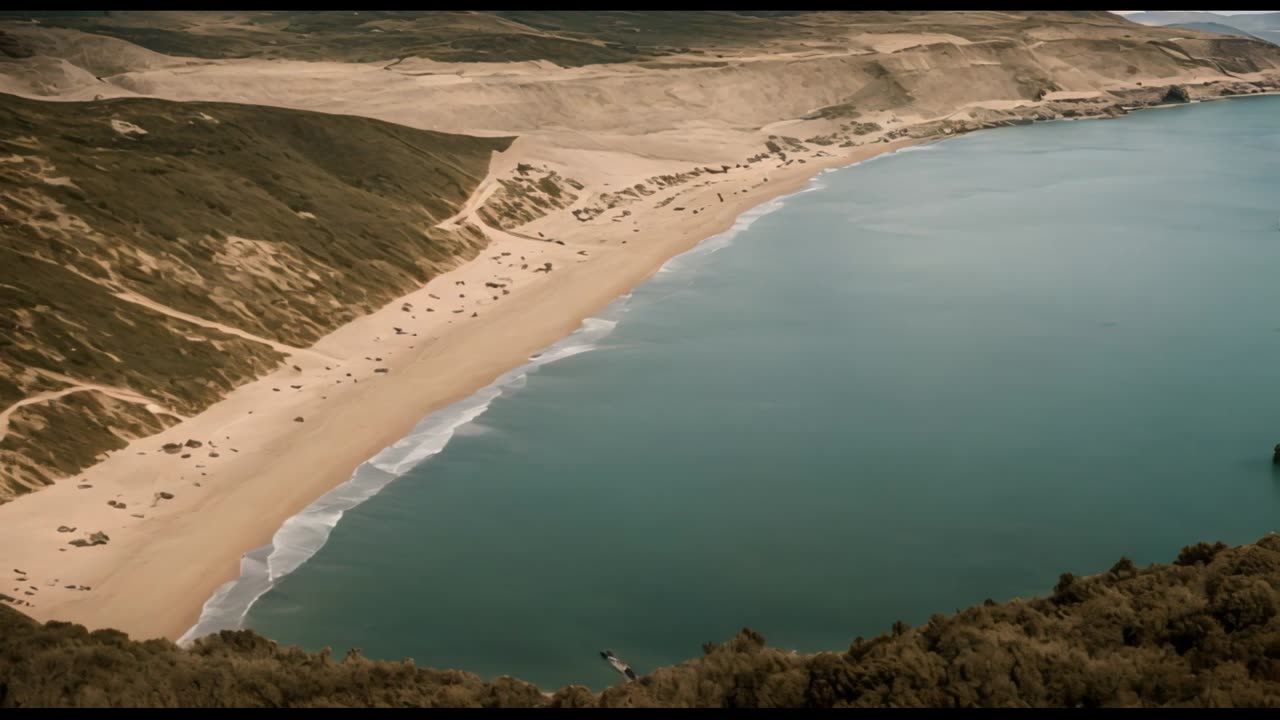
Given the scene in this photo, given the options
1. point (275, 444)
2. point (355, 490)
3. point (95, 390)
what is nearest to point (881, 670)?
point (355, 490)

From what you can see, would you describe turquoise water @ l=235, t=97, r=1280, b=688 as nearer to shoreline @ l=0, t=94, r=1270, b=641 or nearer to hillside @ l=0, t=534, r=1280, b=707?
shoreline @ l=0, t=94, r=1270, b=641

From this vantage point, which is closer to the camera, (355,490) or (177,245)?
(355,490)

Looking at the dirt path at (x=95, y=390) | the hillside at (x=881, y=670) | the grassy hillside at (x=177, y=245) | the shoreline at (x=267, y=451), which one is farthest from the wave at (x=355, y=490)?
the dirt path at (x=95, y=390)

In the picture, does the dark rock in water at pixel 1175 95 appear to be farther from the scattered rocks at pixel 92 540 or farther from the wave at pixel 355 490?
the scattered rocks at pixel 92 540

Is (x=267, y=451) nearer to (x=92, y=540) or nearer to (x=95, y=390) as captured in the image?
(x=95, y=390)

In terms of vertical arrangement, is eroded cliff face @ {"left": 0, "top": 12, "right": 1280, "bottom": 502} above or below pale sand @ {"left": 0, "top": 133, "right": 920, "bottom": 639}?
above

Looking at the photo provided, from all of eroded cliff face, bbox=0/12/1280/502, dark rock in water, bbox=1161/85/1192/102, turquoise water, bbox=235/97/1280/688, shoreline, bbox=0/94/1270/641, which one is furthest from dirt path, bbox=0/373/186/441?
dark rock in water, bbox=1161/85/1192/102

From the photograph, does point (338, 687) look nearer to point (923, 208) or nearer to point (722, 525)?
point (722, 525)
